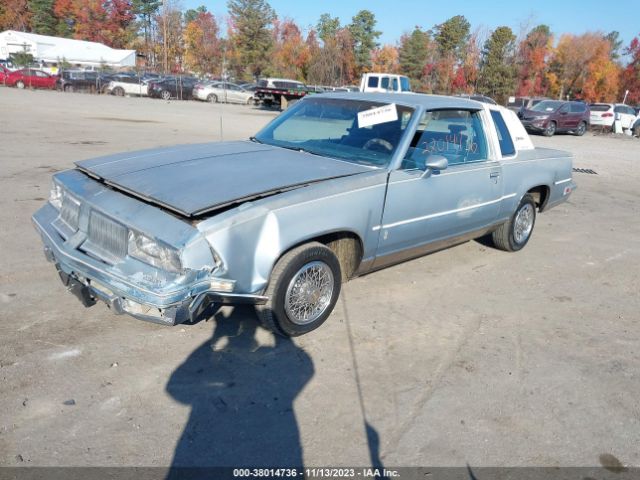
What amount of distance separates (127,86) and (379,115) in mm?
33764

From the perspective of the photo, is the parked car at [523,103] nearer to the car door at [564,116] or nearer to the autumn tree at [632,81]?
the car door at [564,116]

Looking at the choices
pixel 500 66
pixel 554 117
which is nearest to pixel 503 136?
pixel 554 117

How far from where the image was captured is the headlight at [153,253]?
295 cm

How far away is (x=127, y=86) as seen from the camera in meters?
33.9

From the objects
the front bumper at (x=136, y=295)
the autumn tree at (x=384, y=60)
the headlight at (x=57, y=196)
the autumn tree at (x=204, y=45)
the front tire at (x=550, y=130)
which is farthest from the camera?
the autumn tree at (x=204, y=45)

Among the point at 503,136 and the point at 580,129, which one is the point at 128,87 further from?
the point at 503,136

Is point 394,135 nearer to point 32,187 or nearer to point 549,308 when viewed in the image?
point 549,308

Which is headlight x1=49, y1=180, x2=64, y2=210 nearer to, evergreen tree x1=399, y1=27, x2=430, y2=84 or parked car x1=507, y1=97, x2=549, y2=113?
parked car x1=507, y1=97, x2=549, y2=113

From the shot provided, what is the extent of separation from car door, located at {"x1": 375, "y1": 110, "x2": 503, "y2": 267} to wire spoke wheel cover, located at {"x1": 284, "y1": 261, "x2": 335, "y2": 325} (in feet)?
1.90

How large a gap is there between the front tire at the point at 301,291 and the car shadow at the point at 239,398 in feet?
0.62

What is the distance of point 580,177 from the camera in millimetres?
12078

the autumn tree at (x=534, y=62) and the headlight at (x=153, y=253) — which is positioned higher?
the autumn tree at (x=534, y=62)

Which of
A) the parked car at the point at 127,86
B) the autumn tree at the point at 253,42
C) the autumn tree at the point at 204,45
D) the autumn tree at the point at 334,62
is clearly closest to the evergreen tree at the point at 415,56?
the autumn tree at the point at 334,62

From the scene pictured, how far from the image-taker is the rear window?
528 cm
